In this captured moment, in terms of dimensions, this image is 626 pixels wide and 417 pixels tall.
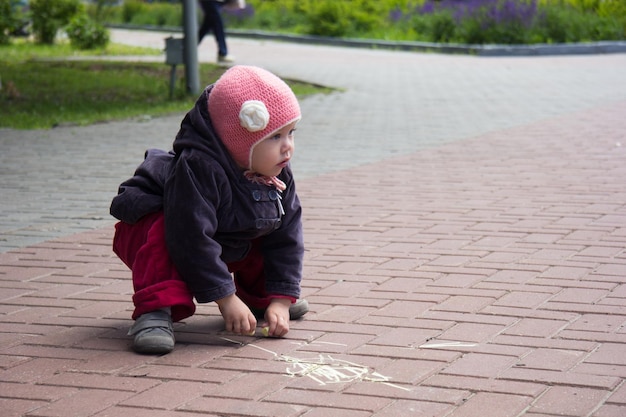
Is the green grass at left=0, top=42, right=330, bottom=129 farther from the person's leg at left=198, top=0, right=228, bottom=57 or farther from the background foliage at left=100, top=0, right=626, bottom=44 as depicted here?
the background foliage at left=100, top=0, right=626, bottom=44

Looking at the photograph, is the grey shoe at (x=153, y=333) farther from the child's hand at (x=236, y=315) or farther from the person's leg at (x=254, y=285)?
the person's leg at (x=254, y=285)

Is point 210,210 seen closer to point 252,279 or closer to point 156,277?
point 156,277

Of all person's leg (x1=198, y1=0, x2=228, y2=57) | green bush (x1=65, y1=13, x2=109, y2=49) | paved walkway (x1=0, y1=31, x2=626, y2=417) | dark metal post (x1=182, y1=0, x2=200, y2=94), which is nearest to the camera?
paved walkway (x1=0, y1=31, x2=626, y2=417)

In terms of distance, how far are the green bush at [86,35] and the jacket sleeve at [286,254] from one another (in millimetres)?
16570

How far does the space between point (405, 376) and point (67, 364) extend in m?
1.10

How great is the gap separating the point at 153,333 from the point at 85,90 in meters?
9.46

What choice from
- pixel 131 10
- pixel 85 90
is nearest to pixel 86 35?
pixel 85 90

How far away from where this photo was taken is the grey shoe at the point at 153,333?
359 centimetres

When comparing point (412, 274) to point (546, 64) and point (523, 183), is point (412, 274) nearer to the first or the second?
point (523, 183)

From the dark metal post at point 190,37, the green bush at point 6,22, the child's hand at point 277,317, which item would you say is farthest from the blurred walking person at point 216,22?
the child's hand at point 277,317

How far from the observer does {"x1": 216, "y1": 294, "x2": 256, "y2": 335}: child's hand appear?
12.2ft

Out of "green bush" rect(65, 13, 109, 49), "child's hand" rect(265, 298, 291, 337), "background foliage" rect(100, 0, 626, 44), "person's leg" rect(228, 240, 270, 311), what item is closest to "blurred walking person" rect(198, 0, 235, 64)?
"green bush" rect(65, 13, 109, 49)

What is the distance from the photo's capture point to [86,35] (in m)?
19.7

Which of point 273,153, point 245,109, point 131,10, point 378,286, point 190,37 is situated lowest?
point 131,10
